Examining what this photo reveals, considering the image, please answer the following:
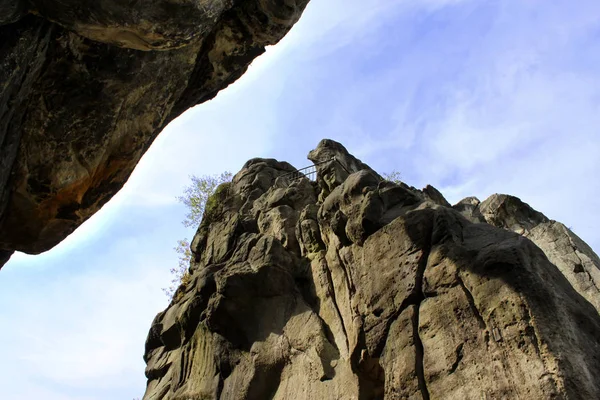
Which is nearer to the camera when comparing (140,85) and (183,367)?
(140,85)

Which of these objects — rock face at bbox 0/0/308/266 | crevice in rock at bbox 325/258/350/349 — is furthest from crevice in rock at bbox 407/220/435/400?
rock face at bbox 0/0/308/266

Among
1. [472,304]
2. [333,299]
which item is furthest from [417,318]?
[333,299]

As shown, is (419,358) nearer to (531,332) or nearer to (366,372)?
(366,372)

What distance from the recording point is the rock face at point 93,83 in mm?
7852

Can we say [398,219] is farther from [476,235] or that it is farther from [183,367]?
[183,367]

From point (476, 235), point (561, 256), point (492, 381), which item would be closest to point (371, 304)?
point (476, 235)

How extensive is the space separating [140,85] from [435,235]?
6671 mm

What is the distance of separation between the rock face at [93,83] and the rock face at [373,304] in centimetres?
519

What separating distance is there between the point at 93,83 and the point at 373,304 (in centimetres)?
722

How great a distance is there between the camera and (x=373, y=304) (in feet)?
39.8

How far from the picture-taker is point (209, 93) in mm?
12578

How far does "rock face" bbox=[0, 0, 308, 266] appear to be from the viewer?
7852 millimetres

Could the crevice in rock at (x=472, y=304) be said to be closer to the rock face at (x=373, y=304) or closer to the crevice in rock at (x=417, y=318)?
the rock face at (x=373, y=304)

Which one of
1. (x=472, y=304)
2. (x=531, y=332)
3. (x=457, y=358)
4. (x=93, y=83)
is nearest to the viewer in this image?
(x=531, y=332)
